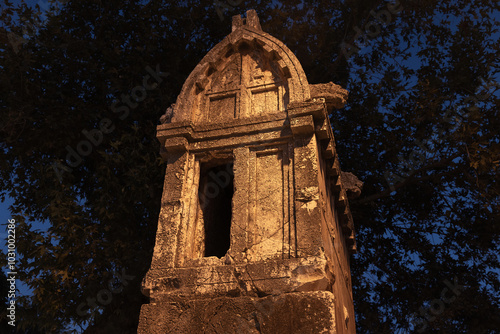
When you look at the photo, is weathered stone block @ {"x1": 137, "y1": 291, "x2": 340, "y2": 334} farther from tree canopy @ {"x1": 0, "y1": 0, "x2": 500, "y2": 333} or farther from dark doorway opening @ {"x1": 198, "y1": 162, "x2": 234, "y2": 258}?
tree canopy @ {"x1": 0, "y1": 0, "x2": 500, "y2": 333}

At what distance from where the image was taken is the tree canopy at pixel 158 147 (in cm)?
858

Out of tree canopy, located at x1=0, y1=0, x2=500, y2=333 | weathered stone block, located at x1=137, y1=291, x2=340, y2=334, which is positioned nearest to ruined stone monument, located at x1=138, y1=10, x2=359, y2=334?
weathered stone block, located at x1=137, y1=291, x2=340, y2=334

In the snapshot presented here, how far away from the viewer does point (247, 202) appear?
15.3 ft

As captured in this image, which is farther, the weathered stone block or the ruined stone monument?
the ruined stone monument

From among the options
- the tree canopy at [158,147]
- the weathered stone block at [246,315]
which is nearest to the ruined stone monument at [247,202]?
the weathered stone block at [246,315]

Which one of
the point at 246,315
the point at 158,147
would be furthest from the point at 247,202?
the point at 158,147

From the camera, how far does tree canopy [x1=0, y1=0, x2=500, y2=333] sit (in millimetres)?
8578

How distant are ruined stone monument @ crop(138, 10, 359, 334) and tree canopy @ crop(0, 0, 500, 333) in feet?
12.8

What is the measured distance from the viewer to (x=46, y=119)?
9367mm

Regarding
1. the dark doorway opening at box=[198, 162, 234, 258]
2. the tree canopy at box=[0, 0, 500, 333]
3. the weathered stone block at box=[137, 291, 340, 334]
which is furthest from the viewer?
the tree canopy at box=[0, 0, 500, 333]

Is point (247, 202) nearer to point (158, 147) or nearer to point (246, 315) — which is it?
point (246, 315)

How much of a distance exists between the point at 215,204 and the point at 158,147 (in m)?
4.26

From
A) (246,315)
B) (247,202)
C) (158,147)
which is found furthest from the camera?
(158,147)

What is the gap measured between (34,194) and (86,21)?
475 centimetres
